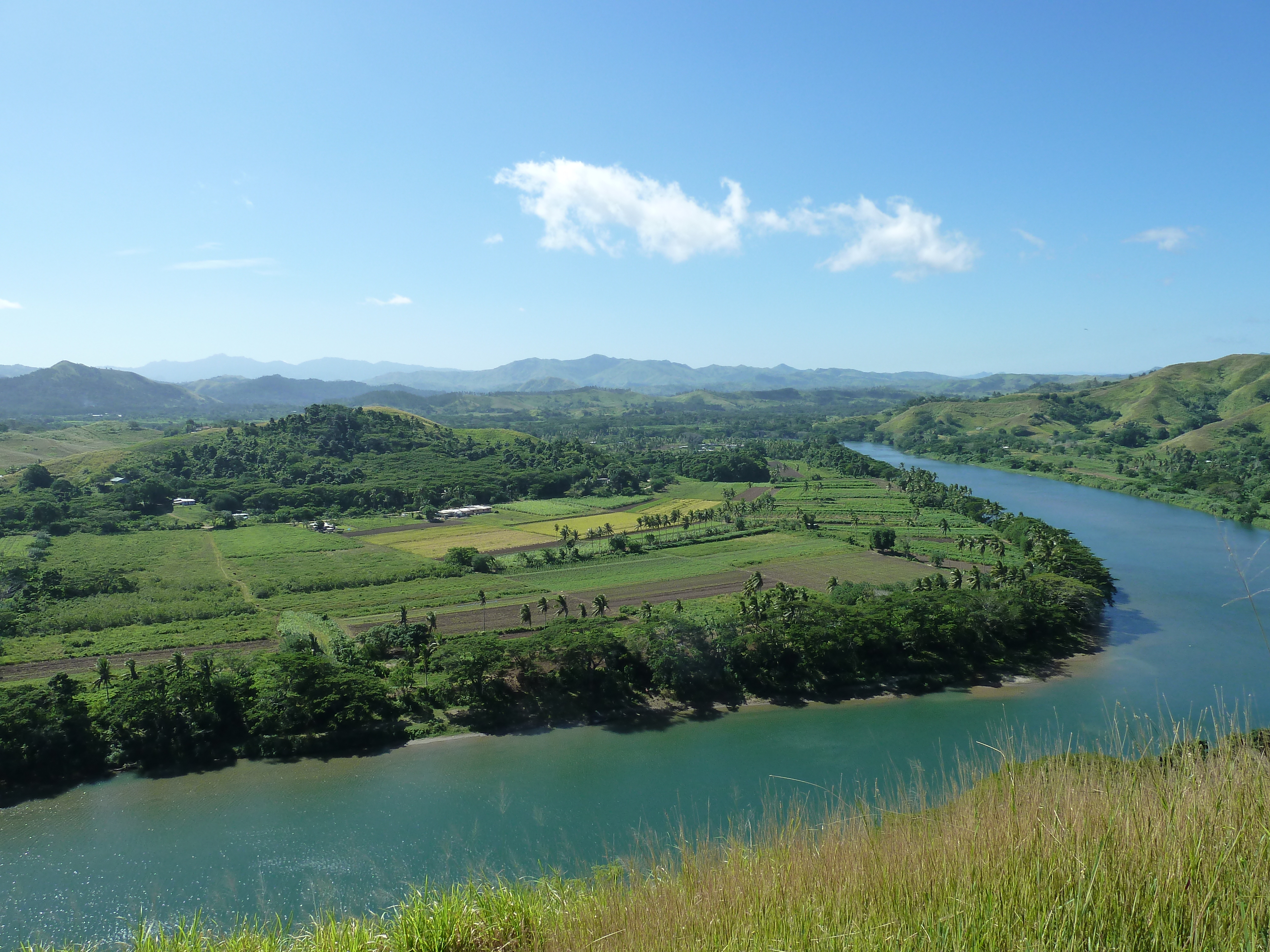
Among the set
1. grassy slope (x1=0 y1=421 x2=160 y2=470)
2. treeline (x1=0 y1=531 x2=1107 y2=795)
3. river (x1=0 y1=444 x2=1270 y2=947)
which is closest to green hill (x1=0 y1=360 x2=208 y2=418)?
grassy slope (x1=0 y1=421 x2=160 y2=470)

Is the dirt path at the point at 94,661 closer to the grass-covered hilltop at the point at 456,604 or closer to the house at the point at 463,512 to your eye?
the grass-covered hilltop at the point at 456,604

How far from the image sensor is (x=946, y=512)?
4719 centimetres

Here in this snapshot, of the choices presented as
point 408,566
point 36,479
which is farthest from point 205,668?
point 36,479

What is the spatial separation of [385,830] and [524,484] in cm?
4698

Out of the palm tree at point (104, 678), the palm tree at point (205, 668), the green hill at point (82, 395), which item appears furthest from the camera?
the green hill at point (82, 395)

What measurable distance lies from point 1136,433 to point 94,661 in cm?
9103

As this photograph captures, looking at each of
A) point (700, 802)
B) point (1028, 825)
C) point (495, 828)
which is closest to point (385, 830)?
point (495, 828)

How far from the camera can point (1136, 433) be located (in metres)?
77.9

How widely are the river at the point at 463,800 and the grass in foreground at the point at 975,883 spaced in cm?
494

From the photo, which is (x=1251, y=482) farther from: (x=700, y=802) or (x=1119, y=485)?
(x=700, y=802)

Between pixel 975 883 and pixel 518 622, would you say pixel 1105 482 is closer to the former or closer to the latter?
pixel 518 622

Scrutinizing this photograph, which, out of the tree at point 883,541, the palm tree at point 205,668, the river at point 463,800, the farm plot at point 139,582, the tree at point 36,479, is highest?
the tree at point 36,479

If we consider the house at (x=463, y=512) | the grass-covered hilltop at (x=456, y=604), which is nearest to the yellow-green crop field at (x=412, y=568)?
the grass-covered hilltop at (x=456, y=604)

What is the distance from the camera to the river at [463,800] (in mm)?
12328
